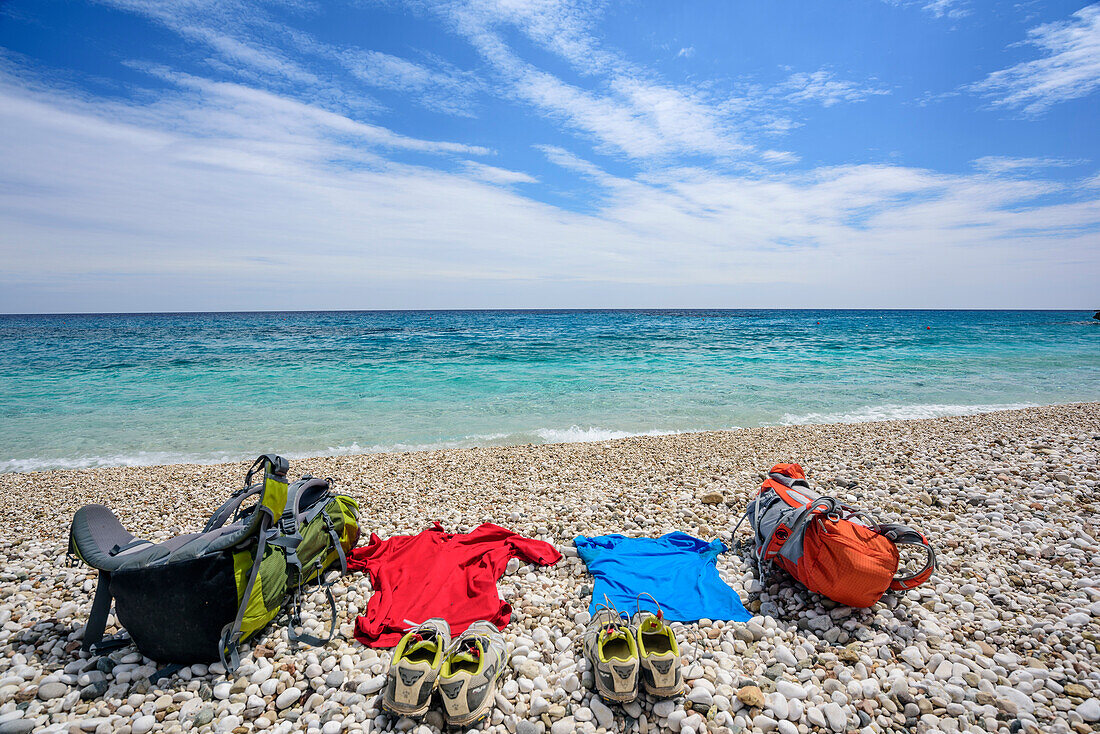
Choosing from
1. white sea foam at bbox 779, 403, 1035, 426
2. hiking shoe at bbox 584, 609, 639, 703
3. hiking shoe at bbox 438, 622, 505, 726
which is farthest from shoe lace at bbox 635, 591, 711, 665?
white sea foam at bbox 779, 403, 1035, 426

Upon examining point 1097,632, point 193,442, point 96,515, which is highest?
point 96,515

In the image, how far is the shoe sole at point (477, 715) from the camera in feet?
9.73

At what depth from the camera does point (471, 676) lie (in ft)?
10.0

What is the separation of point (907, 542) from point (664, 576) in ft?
6.66

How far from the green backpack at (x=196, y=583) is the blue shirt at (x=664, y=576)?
2418 millimetres

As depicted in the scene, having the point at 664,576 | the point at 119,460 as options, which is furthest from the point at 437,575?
the point at 119,460

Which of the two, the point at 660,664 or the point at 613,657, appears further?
the point at 613,657

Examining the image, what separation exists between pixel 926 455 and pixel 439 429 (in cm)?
1012

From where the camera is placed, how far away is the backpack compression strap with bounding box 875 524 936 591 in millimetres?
3885

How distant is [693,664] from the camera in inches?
136

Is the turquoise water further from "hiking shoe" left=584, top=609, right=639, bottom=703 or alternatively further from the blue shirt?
"hiking shoe" left=584, top=609, right=639, bottom=703

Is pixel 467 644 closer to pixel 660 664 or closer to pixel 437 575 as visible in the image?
pixel 437 575

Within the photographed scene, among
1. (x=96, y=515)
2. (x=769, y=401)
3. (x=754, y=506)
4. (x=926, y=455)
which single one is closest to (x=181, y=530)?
(x=96, y=515)

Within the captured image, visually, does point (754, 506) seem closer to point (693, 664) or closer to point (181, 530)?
point (693, 664)
